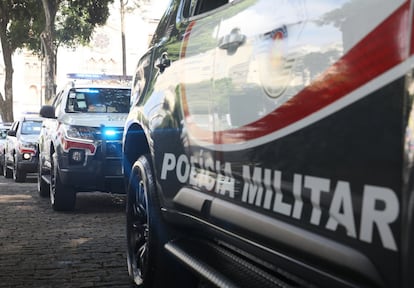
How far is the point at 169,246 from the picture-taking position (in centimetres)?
327

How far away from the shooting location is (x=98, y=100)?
8.66 m

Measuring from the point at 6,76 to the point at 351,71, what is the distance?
26.5 meters

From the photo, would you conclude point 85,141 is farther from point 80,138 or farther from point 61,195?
point 61,195

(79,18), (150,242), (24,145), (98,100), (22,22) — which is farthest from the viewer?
(22,22)

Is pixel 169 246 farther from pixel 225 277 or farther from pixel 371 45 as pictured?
pixel 371 45

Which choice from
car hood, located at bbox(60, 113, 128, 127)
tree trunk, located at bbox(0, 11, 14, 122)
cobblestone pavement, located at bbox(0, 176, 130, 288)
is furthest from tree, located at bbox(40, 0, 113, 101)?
car hood, located at bbox(60, 113, 128, 127)

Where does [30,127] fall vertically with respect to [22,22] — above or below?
below

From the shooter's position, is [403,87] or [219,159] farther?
[219,159]

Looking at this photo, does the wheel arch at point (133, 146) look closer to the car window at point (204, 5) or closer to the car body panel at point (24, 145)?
the car window at point (204, 5)

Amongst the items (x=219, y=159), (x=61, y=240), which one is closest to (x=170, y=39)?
(x=219, y=159)

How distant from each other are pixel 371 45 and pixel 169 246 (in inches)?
78.4

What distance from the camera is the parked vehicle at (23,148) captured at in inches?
564

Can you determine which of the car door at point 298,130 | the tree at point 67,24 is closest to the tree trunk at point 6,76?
the tree at point 67,24

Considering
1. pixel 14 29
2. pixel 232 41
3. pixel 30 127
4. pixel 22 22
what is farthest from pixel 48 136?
pixel 14 29
